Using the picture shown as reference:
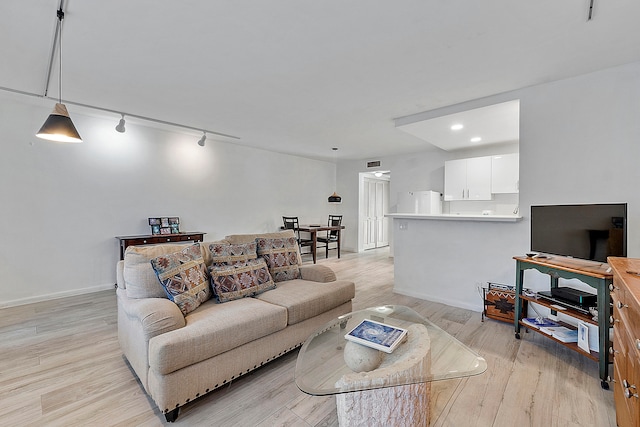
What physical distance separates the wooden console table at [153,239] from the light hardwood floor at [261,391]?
146cm

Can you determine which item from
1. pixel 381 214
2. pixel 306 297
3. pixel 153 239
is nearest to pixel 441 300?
pixel 306 297

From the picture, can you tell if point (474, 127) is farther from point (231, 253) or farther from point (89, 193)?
point (89, 193)

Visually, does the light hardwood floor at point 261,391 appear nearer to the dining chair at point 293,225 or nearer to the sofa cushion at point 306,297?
the sofa cushion at point 306,297

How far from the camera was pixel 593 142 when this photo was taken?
2613 millimetres

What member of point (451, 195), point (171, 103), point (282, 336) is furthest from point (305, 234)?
point (282, 336)

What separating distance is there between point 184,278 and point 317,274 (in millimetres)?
1334

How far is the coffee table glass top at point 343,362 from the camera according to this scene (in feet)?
4.23

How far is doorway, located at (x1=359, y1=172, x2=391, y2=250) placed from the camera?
800 centimetres

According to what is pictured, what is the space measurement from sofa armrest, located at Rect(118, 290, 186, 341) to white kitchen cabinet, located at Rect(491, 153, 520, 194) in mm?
5004

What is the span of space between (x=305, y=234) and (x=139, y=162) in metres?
4.19

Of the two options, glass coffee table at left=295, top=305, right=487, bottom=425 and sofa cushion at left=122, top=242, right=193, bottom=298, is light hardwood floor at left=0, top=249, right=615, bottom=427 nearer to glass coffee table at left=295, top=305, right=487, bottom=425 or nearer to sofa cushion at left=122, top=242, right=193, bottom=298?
glass coffee table at left=295, top=305, right=487, bottom=425

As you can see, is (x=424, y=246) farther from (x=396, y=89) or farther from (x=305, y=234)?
(x=305, y=234)

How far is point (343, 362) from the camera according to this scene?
1543mm

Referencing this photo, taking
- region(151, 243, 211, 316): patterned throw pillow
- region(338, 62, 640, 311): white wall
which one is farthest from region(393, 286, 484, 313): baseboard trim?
region(151, 243, 211, 316): patterned throw pillow
